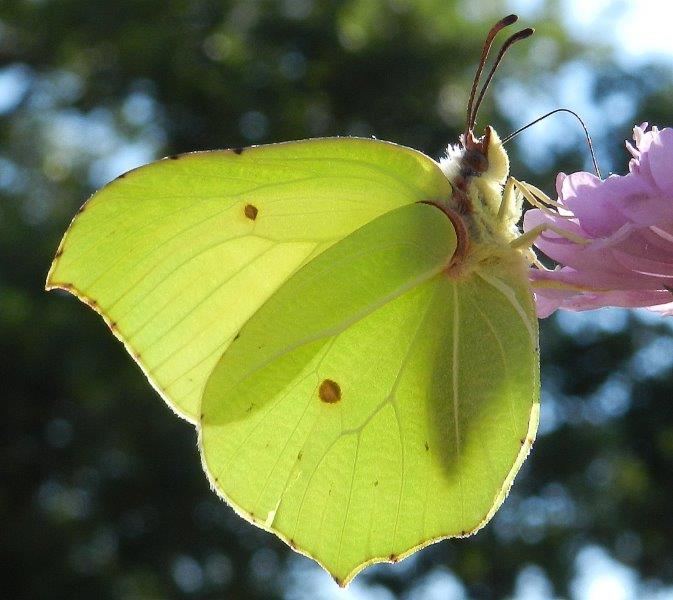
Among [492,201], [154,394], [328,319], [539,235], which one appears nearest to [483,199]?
[492,201]

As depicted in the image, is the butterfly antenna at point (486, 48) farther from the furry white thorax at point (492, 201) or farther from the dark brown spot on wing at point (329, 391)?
the dark brown spot on wing at point (329, 391)

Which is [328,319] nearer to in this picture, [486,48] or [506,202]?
[506,202]

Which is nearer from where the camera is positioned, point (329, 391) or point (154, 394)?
point (329, 391)

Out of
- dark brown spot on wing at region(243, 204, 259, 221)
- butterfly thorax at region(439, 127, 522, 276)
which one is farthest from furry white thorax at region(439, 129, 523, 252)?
dark brown spot on wing at region(243, 204, 259, 221)

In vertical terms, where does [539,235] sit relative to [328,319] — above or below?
above

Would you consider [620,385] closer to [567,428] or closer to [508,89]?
[567,428]
